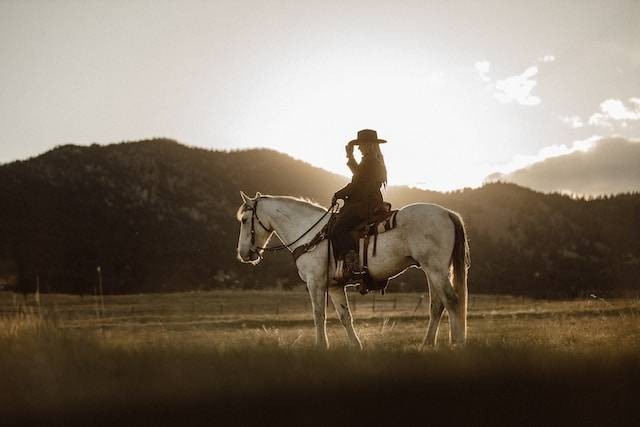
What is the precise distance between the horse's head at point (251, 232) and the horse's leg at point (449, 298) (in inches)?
148

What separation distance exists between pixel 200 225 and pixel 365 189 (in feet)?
334

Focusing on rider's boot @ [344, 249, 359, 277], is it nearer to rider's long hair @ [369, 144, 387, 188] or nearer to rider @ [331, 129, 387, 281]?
rider @ [331, 129, 387, 281]

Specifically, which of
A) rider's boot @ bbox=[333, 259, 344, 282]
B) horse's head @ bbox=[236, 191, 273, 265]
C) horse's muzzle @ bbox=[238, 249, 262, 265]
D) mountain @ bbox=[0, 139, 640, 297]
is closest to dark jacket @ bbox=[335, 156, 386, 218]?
rider's boot @ bbox=[333, 259, 344, 282]


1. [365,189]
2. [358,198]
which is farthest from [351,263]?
[365,189]

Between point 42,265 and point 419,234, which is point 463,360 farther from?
point 42,265

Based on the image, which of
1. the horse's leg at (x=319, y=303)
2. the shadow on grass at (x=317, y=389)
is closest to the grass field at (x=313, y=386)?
the shadow on grass at (x=317, y=389)

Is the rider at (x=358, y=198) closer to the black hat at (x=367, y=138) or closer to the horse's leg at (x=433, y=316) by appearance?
the black hat at (x=367, y=138)

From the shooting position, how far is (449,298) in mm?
9578

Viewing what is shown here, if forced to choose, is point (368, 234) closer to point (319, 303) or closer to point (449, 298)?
point (319, 303)

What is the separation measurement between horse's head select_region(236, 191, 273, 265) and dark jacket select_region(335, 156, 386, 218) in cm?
235

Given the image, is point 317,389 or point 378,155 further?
point 378,155

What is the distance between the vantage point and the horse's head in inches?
469

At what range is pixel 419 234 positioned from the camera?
32.7ft

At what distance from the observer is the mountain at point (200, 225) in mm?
90125
